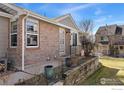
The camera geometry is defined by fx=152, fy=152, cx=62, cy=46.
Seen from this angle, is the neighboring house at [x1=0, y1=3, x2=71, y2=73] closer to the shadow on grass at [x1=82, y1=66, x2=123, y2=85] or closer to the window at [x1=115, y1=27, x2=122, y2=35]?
the shadow on grass at [x1=82, y1=66, x2=123, y2=85]

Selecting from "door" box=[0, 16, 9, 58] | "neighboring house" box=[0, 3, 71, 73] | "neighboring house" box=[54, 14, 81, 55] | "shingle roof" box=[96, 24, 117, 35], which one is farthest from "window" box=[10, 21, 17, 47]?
"shingle roof" box=[96, 24, 117, 35]

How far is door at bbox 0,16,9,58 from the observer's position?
6.66 m

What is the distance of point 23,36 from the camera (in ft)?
21.1

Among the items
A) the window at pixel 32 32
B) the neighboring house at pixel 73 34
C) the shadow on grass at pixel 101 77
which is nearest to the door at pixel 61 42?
the neighboring house at pixel 73 34

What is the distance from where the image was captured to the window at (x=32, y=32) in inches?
271

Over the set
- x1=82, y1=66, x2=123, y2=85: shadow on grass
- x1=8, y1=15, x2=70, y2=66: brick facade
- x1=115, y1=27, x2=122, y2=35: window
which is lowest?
x1=82, y1=66, x2=123, y2=85: shadow on grass

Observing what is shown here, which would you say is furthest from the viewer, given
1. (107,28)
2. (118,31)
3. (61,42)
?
(107,28)

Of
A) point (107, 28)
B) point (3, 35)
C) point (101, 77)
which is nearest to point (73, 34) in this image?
point (101, 77)

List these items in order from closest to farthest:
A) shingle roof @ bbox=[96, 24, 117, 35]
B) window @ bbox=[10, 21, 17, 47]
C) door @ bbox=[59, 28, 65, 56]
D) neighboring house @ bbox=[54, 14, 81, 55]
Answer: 1. window @ bbox=[10, 21, 17, 47]
2. door @ bbox=[59, 28, 65, 56]
3. neighboring house @ bbox=[54, 14, 81, 55]
4. shingle roof @ bbox=[96, 24, 117, 35]

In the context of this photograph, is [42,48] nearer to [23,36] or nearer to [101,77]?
[23,36]

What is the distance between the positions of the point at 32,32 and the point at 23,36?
0.82 metres

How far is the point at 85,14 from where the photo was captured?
6598 millimetres

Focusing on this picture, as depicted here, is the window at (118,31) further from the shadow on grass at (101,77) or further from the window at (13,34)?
the window at (13,34)
